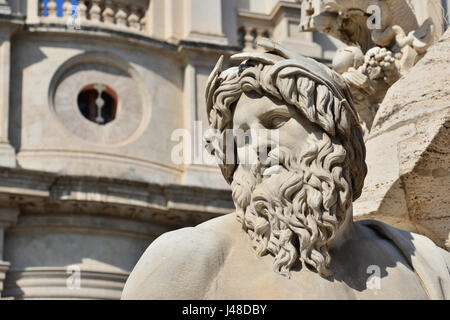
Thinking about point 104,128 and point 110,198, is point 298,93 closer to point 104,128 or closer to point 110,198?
point 110,198

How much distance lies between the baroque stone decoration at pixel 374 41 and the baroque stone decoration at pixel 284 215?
213 cm

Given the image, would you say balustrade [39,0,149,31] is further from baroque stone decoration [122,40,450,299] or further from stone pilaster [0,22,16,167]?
baroque stone decoration [122,40,450,299]

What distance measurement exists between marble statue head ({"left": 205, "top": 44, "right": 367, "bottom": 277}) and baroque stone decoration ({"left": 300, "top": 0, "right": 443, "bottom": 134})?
2.15m

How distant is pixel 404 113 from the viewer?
3457mm

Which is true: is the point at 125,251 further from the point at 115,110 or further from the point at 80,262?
the point at 115,110

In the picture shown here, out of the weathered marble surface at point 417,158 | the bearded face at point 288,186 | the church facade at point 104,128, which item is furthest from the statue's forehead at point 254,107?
the church facade at point 104,128

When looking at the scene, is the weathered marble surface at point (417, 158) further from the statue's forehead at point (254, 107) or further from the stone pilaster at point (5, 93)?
the stone pilaster at point (5, 93)

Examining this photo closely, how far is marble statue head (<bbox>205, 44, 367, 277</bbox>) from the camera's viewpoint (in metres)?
2.40

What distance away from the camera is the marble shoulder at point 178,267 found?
2340mm

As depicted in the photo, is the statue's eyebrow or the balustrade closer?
the statue's eyebrow

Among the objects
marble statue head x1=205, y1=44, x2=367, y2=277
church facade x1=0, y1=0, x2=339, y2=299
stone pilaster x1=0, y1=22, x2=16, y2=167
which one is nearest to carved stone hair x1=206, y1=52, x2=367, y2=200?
marble statue head x1=205, y1=44, x2=367, y2=277

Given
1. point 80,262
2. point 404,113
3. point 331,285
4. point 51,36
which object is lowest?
point 80,262

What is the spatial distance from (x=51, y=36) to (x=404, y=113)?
13.5m

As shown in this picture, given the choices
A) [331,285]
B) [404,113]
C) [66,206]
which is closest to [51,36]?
[66,206]
